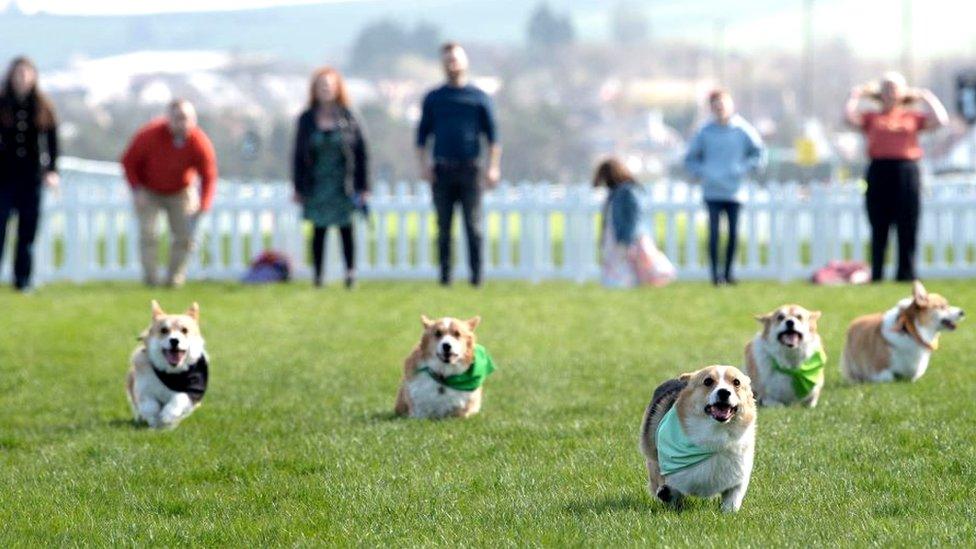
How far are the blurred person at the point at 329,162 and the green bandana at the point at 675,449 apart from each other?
11.7 metres

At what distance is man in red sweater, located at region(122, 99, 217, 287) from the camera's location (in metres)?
18.4

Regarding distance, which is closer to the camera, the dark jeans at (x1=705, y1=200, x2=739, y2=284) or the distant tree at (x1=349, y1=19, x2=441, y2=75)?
the dark jeans at (x1=705, y1=200, x2=739, y2=284)

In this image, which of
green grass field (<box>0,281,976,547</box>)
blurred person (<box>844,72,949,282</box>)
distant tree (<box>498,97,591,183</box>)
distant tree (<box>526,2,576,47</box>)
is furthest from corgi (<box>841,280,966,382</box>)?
distant tree (<box>526,2,576,47</box>)

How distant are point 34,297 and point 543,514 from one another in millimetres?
12546

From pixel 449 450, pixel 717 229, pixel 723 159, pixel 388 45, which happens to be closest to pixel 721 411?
pixel 449 450

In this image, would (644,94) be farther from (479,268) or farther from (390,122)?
(479,268)

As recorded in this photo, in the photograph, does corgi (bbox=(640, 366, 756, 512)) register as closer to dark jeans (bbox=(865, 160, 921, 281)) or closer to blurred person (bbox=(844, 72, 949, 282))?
blurred person (bbox=(844, 72, 949, 282))

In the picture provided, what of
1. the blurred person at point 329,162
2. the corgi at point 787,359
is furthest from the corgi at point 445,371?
the blurred person at point 329,162

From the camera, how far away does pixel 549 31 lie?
6083 inches

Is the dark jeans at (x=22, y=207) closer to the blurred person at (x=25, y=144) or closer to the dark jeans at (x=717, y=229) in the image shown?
the blurred person at (x=25, y=144)

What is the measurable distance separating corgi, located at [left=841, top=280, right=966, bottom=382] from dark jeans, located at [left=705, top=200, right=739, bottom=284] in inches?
306

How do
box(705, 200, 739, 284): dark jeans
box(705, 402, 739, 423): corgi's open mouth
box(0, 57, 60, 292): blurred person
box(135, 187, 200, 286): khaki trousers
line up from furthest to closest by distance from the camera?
1. box(135, 187, 200, 286): khaki trousers
2. box(705, 200, 739, 284): dark jeans
3. box(0, 57, 60, 292): blurred person
4. box(705, 402, 739, 423): corgi's open mouth

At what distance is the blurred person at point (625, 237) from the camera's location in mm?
18844

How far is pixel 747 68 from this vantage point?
15238 cm
